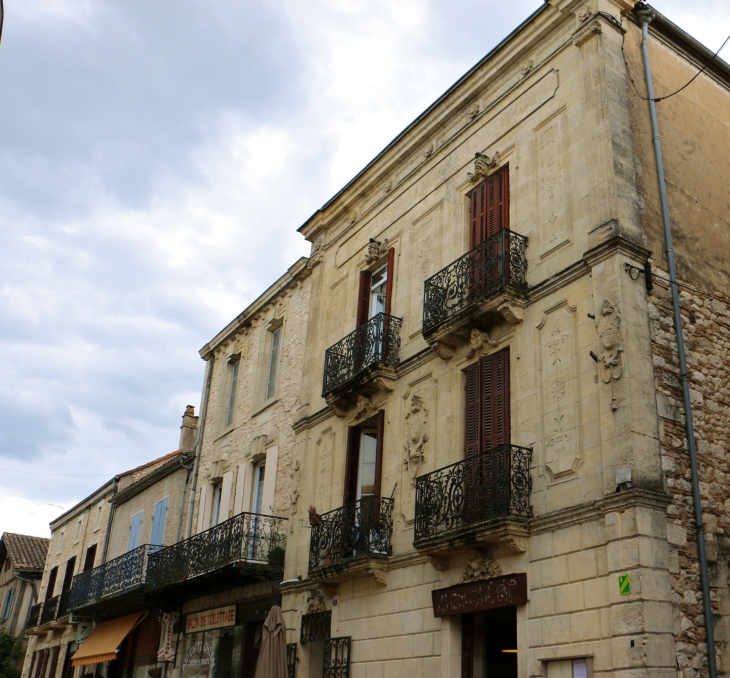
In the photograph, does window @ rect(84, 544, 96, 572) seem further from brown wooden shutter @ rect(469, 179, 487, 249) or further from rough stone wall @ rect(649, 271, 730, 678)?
rough stone wall @ rect(649, 271, 730, 678)

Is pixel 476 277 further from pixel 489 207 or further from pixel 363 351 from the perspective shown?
pixel 363 351

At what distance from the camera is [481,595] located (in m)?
Answer: 10.8

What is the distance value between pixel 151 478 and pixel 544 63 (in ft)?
56.1

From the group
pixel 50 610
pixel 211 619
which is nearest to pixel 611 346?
pixel 211 619

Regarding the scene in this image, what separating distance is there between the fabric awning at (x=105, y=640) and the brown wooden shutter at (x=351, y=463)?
10143 mm

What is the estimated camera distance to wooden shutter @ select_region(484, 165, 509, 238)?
13008 millimetres

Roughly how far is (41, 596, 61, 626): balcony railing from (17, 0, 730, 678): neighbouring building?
1284 cm

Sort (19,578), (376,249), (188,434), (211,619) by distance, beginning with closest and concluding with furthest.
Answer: (376,249) < (211,619) < (188,434) < (19,578)

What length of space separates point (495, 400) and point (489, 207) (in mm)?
3359

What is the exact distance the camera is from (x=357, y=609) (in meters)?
13.4

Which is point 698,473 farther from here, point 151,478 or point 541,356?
point 151,478

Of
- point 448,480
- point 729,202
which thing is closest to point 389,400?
point 448,480

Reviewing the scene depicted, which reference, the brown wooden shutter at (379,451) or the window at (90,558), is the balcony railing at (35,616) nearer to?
the window at (90,558)

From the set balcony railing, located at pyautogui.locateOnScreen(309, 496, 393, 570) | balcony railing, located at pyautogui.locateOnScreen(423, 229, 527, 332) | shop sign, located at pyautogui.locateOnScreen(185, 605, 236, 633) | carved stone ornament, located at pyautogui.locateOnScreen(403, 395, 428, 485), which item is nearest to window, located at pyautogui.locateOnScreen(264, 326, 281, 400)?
shop sign, located at pyautogui.locateOnScreen(185, 605, 236, 633)
